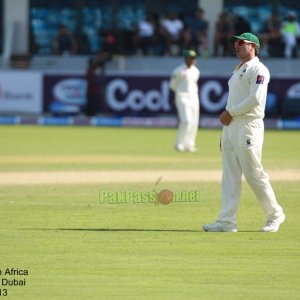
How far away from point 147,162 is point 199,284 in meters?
11.5

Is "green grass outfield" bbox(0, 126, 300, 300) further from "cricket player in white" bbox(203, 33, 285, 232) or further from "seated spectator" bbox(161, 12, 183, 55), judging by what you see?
"seated spectator" bbox(161, 12, 183, 55)

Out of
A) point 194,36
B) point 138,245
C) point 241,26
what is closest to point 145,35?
point 194,36

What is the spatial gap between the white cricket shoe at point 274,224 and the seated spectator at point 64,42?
76.3 ft

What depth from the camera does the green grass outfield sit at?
8148 mm

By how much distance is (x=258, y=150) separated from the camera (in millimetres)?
10766

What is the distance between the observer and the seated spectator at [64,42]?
33.7 metres

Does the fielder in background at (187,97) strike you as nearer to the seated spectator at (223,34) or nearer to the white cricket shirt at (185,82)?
the white cricket shirt at (185,82)

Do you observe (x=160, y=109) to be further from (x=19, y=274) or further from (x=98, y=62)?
(x=19, y=274)

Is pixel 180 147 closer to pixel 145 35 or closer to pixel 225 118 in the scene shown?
pixel 145 35

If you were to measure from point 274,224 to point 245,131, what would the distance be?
98cm

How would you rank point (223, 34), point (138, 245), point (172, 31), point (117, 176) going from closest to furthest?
point (138, 245) → point (117, 176) → point (223, 34) → point (172, 31)

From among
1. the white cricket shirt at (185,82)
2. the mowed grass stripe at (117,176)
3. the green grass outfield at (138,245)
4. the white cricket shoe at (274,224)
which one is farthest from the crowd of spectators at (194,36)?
the white cricket shoe at (274,224)

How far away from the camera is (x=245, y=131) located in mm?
10773

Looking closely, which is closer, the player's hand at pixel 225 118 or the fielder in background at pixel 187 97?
the player's hand at pixel 225 118
